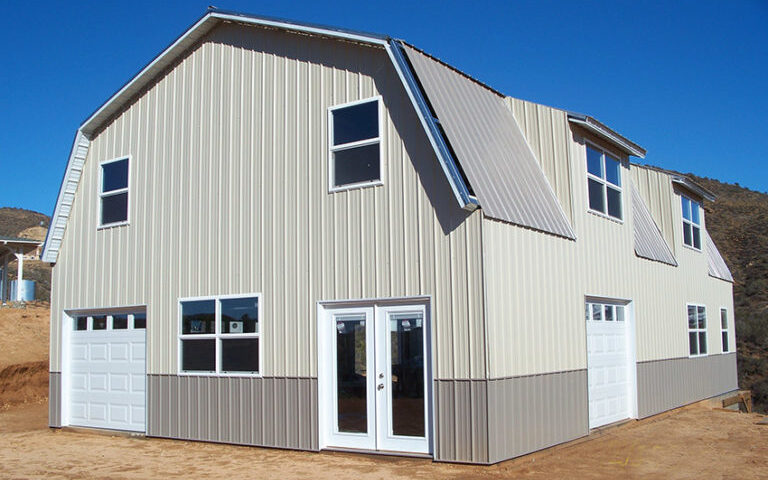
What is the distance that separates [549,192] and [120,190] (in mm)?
8709

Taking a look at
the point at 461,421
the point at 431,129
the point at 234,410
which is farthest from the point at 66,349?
the point at 431,129

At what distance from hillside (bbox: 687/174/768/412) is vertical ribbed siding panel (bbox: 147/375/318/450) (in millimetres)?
22270

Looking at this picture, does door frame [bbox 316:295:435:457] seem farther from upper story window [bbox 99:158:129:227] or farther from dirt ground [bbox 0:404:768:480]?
upper story window [bbox 99:158:129:227]

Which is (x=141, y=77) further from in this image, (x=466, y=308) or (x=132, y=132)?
(x=466, y=308)

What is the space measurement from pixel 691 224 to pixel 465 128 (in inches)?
433

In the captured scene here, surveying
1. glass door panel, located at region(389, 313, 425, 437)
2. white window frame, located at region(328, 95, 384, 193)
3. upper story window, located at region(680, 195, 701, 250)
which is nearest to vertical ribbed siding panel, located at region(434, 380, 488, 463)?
glass door panel, located at region(389, 313, 425, 437)

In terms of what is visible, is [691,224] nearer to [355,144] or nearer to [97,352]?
[355,144]

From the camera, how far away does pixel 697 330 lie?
63.1 ft

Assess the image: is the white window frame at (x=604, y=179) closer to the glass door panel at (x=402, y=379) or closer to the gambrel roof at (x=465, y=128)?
the gambrel roof at (x=465, y=128)

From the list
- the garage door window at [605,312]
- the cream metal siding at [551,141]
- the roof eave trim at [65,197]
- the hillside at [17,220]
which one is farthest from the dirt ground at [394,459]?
the hillside at [17,220]

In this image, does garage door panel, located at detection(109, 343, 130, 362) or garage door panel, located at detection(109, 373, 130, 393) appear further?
garage door panel, located at detection(109, 343, 130, 362)

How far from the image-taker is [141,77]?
14797 mm

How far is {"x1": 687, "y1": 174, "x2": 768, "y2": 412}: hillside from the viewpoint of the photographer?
3309cm

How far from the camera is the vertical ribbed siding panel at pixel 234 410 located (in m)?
12.0
